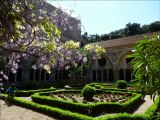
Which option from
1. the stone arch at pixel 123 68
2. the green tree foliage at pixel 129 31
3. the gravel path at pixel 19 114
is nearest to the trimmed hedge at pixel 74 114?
the gravel path at pixel 19 114

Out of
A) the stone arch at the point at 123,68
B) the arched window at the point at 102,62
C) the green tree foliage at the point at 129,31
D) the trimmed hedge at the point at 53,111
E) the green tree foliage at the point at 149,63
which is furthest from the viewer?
the green tree foliage at the point at 129,31

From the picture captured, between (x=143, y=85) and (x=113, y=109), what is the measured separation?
7029mm

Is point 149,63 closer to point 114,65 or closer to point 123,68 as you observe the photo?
point 123,68

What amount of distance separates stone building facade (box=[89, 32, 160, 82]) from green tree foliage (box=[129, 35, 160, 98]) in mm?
29046

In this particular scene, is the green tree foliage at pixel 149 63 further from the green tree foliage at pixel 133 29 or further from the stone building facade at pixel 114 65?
the green tree foliage at pixel 133 29

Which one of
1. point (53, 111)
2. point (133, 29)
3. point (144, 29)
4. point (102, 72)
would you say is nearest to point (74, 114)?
point (53, 111)

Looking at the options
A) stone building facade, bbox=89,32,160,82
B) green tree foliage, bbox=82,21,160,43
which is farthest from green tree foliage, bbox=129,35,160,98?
green tree foliage, bbox=82,21,160,43

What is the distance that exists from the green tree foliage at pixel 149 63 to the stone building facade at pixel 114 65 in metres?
29.0

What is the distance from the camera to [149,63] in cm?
486

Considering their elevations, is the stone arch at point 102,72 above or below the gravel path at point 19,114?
above

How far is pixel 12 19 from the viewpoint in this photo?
3.48 meters

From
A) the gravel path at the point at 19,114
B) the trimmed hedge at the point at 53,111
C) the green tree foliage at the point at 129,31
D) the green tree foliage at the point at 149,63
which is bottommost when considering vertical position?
the gravel path at the point at 19,114

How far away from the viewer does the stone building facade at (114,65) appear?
34.8 meters

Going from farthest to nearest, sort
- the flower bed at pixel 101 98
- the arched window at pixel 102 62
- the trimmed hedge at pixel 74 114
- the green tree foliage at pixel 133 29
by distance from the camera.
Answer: the green tree foliage at pixel 133 29 → the arched window at pixel 102 62 → the flower bed at pixel 101 98 → the trimmed hedge at pixel 74 114
